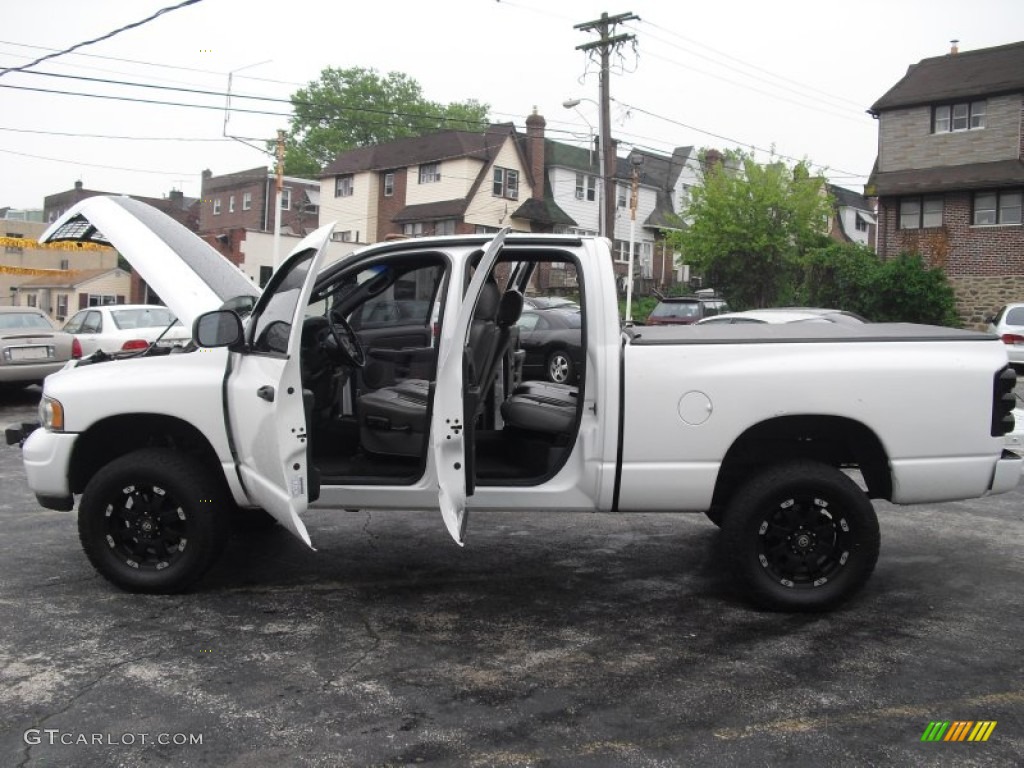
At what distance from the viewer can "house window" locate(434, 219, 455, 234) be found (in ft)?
141

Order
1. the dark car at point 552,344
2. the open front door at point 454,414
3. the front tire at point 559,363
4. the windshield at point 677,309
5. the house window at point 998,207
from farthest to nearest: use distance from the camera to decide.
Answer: the house window at point 998,207 → the windshield at point 677,309 → the front tire at point 559,363 → the dark car at point 552,344 → the open front door at point 454,414

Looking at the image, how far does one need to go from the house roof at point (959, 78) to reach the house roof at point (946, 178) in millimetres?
2185

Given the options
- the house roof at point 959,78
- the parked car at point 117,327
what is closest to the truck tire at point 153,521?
the parked car at point 117,327

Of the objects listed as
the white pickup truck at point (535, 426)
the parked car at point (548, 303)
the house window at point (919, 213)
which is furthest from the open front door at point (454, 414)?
the house window at point (919, 213)

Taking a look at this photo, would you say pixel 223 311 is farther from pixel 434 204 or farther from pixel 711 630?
pixel 434 204

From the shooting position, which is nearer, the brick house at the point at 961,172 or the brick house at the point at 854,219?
the brick house at the point at 961,172

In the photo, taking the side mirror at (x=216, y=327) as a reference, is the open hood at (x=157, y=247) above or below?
above

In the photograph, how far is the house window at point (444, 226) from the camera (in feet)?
141

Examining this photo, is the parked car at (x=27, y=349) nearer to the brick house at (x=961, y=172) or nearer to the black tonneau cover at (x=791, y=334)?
the black tonneau cover at (x=791, y=334)

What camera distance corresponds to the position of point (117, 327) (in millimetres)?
13719

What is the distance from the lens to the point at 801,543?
479 cm

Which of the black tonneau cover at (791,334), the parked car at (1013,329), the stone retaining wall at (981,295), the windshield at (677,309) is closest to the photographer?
the black tonneau cover at (791,334)

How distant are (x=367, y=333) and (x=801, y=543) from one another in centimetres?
299

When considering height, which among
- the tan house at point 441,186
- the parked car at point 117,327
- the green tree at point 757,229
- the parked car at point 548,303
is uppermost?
the tan house at point 441,186
